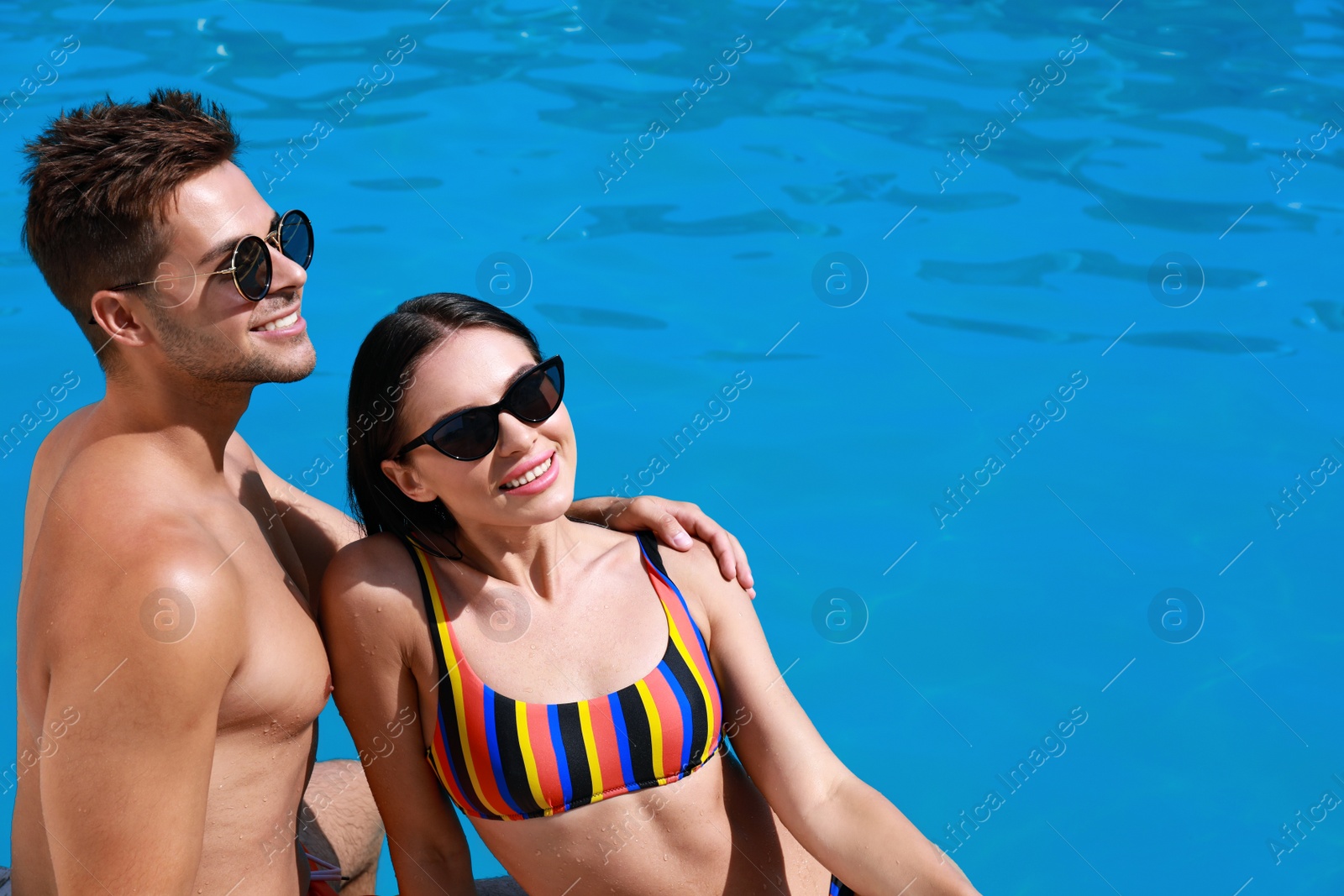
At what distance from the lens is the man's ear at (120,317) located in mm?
2354

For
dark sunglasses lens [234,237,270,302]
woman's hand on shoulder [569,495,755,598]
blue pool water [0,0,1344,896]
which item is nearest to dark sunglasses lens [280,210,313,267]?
dark sunglasses lens [234,237,270,302]

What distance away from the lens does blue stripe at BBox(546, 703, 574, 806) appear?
2.53 m

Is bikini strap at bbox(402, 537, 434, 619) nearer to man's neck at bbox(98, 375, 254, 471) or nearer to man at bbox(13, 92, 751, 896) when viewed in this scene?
man at bbox(13, 92, 751, 896)

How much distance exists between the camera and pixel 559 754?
2.53 metres

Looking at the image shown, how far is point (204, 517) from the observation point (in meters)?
2.41

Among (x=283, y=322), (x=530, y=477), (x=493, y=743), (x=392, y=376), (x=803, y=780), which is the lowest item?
(x=803, y=780)

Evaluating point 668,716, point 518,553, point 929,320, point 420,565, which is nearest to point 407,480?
point 420,565

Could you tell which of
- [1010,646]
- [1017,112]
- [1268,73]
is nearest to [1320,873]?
[1010,646]

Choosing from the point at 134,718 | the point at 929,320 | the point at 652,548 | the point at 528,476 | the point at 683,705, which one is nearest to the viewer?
the point at 134,718

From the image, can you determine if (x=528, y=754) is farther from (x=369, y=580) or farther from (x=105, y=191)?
(x=105, y=191)

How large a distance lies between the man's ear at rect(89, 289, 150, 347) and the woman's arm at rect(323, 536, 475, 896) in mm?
608

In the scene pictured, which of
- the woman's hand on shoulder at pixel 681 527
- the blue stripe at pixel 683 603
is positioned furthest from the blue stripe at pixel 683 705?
the woman's hand on shoulder at pixel 681 527

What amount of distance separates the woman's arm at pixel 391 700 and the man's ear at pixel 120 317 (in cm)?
61

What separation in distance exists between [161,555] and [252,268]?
61 cm
